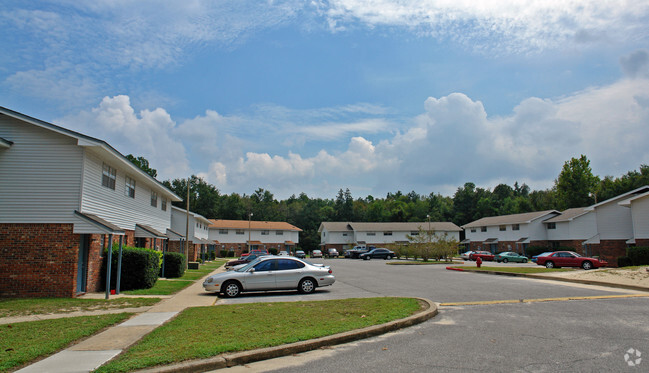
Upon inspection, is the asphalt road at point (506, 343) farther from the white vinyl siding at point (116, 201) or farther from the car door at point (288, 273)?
the white vinyl siding at point (116, 201)

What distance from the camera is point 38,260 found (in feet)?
48.0

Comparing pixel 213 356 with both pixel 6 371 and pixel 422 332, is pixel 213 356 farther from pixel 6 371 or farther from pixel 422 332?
pixel 422 332

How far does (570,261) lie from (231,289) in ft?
82.6

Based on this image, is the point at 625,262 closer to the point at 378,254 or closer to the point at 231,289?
the point at 231,289

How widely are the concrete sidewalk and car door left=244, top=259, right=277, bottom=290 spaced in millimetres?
3115

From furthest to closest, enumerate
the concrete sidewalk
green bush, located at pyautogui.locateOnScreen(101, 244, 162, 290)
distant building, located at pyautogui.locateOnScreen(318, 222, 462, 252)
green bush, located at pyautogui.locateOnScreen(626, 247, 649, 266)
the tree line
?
the tree line, distant building, located at pyautogui.locateOnScreen(318, 222, 462, 252), green bush, located at pyautogui.locateOnScreen(626, 247, 649, 266), green bush, located at pyautogui.locateOnScreen(101, 244, 162, 290), the concrete sidewalk

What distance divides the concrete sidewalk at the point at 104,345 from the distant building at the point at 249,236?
194 feet

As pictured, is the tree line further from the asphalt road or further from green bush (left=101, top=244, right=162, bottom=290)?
the asphalt road

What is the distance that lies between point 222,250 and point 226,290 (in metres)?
55.7

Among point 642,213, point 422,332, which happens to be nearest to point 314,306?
point 422,332

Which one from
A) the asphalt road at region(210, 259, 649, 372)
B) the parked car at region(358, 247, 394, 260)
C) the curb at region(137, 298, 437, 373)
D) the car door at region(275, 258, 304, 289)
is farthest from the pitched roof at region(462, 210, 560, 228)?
the curb at region(137, 298, 437, 373)

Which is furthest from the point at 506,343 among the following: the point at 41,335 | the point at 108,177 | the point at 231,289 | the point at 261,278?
the point at 108,177

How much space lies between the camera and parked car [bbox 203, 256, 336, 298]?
1545 centimetres

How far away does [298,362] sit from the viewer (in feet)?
21.8
